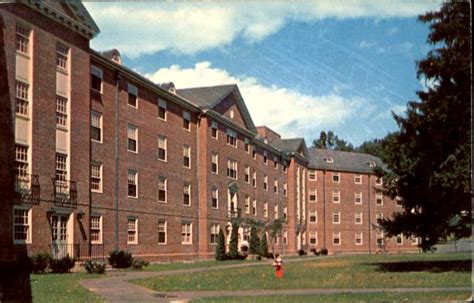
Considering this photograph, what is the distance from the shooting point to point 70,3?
21.3 m

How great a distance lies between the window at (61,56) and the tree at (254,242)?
69.4 ft

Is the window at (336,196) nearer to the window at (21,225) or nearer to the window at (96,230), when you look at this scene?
the window at (96,230)

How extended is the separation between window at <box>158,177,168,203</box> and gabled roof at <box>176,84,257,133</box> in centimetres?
426

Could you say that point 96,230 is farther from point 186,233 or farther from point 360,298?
point 360,298

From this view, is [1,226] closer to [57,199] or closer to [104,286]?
[57,199]

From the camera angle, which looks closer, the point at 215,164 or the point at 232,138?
the point at 232,138

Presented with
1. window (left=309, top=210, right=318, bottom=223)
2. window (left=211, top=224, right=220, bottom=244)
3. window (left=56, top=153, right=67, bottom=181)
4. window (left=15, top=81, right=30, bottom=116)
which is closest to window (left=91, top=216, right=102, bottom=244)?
window (left=56, top=153, right=67, bottom=181)

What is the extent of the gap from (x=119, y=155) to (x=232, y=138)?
11.6m

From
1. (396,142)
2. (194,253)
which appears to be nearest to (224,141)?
(194,253)

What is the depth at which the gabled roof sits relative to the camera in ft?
90.0

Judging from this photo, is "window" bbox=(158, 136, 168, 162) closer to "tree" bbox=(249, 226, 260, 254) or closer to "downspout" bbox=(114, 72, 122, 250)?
"downspout" bbox=(114, 72, 122, 250)

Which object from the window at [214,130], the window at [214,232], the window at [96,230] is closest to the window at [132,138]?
the window at [96,230]

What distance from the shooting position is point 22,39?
21.4 metres

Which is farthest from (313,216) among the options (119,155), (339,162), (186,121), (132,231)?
(119,155)
